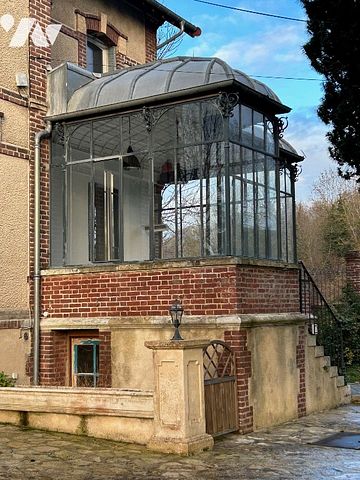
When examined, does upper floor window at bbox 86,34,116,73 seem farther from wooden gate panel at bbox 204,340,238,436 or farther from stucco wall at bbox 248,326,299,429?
wooden gate panel at bbox 204,340,238,436

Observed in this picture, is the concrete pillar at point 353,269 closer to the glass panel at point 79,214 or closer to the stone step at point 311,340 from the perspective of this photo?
the stone step at point 311,340

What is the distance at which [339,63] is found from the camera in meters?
8.48

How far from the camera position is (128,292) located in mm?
9953

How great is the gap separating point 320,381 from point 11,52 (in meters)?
7.43

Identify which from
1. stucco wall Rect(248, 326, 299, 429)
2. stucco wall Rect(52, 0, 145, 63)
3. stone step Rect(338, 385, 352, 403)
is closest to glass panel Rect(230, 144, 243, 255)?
stucco wall Rect(248, 326, 299, 429)

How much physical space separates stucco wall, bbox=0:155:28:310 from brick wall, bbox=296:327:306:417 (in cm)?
440

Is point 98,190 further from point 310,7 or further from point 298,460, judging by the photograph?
point 298,460

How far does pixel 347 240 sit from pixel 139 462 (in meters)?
28.4

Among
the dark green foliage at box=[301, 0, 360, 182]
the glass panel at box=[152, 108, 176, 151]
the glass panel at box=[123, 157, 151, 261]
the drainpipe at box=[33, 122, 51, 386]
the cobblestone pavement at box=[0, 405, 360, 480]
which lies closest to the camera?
the cobblestone pavement at box=[0, 405, 360, 480]

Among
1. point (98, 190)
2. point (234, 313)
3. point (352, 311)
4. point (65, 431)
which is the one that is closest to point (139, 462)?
point (65, 431)

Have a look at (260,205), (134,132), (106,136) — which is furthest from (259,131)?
(106,136)

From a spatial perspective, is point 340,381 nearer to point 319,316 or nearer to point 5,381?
point 319,316

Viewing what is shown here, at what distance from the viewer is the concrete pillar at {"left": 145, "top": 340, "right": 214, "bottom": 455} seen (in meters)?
7.54

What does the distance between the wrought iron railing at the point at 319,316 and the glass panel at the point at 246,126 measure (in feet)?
7.95
